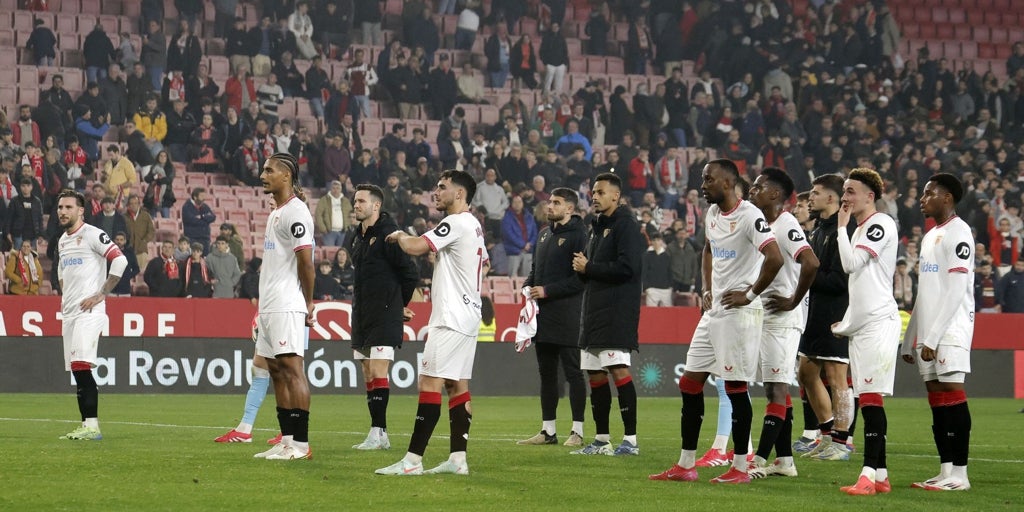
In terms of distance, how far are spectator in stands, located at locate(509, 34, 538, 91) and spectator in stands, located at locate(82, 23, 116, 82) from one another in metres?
9.33

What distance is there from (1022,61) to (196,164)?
22.8 m

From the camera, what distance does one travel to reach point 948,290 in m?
9.67

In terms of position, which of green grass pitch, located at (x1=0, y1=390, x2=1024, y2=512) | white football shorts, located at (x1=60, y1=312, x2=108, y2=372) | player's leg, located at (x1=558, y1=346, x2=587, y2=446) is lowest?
→ green grass pitch, located at (x1=0, y1=390, x2=1024, y2=512)

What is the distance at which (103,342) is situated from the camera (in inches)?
844

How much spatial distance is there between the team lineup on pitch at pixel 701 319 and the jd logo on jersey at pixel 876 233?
0.01 m

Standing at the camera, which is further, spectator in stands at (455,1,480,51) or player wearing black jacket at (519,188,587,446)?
spectator in stands at (455,1,480,51)

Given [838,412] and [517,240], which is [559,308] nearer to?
[838,412]

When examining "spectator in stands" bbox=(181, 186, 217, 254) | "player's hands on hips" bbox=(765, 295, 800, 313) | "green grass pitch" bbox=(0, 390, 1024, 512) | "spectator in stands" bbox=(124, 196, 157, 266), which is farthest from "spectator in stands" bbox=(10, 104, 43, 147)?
"player's hands on hips" bbox=(765, 295, 800, 313)

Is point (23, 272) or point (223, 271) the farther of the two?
point (223, 271)

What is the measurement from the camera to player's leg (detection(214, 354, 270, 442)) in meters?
12.7

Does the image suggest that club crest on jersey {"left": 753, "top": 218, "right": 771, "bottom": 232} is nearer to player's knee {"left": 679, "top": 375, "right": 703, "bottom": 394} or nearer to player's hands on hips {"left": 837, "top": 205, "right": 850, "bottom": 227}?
player's hands on hips {"left": 837, "top": 205, "right": 850, "bottom": 227}

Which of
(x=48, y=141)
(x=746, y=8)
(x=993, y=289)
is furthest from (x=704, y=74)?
(x=48, y=141)

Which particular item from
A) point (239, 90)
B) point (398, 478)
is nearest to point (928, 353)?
point (398, 478)

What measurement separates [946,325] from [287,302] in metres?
5.00
